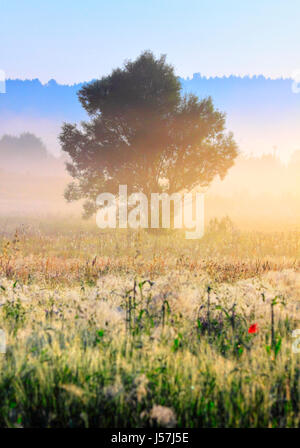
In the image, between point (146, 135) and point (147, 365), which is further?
point (146, 135)

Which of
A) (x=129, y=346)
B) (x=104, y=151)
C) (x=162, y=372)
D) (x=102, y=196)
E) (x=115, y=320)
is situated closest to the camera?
(x=162, y=372)

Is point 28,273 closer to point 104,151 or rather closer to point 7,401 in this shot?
point 7,401

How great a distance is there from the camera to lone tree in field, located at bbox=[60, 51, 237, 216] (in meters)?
20.5

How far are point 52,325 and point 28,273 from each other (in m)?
5.20

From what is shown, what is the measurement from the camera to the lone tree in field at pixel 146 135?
20.5 m

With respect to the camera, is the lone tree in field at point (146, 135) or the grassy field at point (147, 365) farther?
the lone tree in field at point (146, 135)

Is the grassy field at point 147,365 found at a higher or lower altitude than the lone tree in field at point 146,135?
lower

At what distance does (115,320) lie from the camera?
4.45 meters

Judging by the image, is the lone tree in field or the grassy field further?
the lone tree in field

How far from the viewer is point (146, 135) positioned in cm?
2034

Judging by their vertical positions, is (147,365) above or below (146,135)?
below

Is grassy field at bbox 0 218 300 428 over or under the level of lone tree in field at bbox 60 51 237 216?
under
